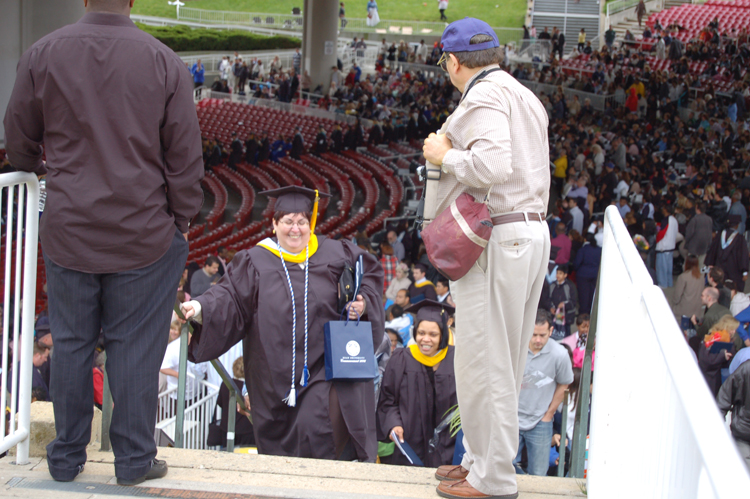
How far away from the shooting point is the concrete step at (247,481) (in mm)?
2494

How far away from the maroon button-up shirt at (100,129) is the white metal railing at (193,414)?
326 cm

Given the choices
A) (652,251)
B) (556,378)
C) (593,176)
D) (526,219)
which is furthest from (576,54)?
(526,219)

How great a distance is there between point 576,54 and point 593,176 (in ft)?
71.9

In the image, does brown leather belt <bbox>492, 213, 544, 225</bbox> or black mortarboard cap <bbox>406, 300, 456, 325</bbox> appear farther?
black mortarboard cap <bbox>406, 300, 456, 325</bbox>

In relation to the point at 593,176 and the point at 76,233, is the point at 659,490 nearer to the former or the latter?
the point at 76,233

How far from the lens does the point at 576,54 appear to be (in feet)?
119

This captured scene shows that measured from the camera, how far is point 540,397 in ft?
16.2

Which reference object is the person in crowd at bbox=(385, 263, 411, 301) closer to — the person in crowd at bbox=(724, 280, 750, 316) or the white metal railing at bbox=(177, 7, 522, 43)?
the person in crowd at bbox=(724, 280, 750, 316)

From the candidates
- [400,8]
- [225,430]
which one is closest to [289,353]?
[225,430]

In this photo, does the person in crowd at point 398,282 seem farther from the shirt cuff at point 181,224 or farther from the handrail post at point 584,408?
the shirt cuff at point 181,224

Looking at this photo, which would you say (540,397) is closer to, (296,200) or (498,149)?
(296,200)

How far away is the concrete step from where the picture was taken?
2.49 m

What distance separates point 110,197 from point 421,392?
2.66 m

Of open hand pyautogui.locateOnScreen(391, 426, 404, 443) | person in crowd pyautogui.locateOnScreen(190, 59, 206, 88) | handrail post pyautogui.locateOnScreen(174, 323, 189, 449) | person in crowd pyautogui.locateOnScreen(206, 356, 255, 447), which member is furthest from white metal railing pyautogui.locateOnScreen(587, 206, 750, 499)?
person in crowd pyautogui.locateOnScreen(190, 59, 206, 88)
